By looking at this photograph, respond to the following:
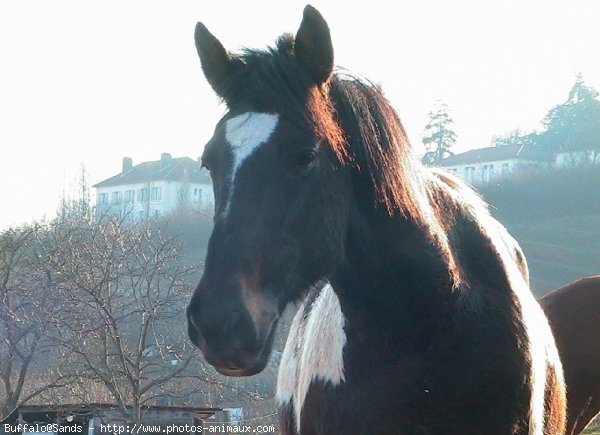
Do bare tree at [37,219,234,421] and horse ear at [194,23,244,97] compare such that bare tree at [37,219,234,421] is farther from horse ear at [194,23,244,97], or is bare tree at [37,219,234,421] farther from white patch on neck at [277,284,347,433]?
horse ear at [194,23,244,97]

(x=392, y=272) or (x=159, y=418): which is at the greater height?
(x=392, y=272)

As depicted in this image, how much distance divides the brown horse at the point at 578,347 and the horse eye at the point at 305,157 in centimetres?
294

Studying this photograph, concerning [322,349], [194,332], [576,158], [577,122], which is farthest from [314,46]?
[577,122]

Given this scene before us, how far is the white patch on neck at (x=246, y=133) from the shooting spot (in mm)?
2528

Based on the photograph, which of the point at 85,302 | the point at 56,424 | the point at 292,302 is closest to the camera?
the point at 292,302

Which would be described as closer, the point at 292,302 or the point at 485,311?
the point at 292,302

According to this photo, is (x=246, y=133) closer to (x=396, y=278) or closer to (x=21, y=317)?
(x=396, y=278)

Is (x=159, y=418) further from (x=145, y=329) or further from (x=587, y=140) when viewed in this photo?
(x=587, y=140)

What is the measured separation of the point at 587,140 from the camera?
5097 cm

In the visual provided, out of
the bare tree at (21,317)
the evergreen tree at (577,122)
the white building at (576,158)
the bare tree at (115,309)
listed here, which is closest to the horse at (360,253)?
the bare tree at (115,309)

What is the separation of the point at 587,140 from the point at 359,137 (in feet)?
172

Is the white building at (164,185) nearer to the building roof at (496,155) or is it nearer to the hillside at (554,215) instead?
the building roof at (496,155)

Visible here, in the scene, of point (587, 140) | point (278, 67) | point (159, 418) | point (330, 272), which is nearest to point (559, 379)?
point (330, 272)

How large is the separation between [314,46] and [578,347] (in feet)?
10.5
